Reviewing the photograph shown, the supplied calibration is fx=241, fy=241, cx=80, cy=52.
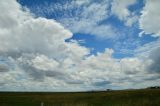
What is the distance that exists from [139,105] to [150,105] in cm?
121

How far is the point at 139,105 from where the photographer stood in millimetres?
26047

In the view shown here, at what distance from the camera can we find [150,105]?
26.1 meters

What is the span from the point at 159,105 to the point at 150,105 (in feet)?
3.26

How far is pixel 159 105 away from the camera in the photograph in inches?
1005

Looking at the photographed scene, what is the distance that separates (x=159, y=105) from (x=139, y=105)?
6.75ft
